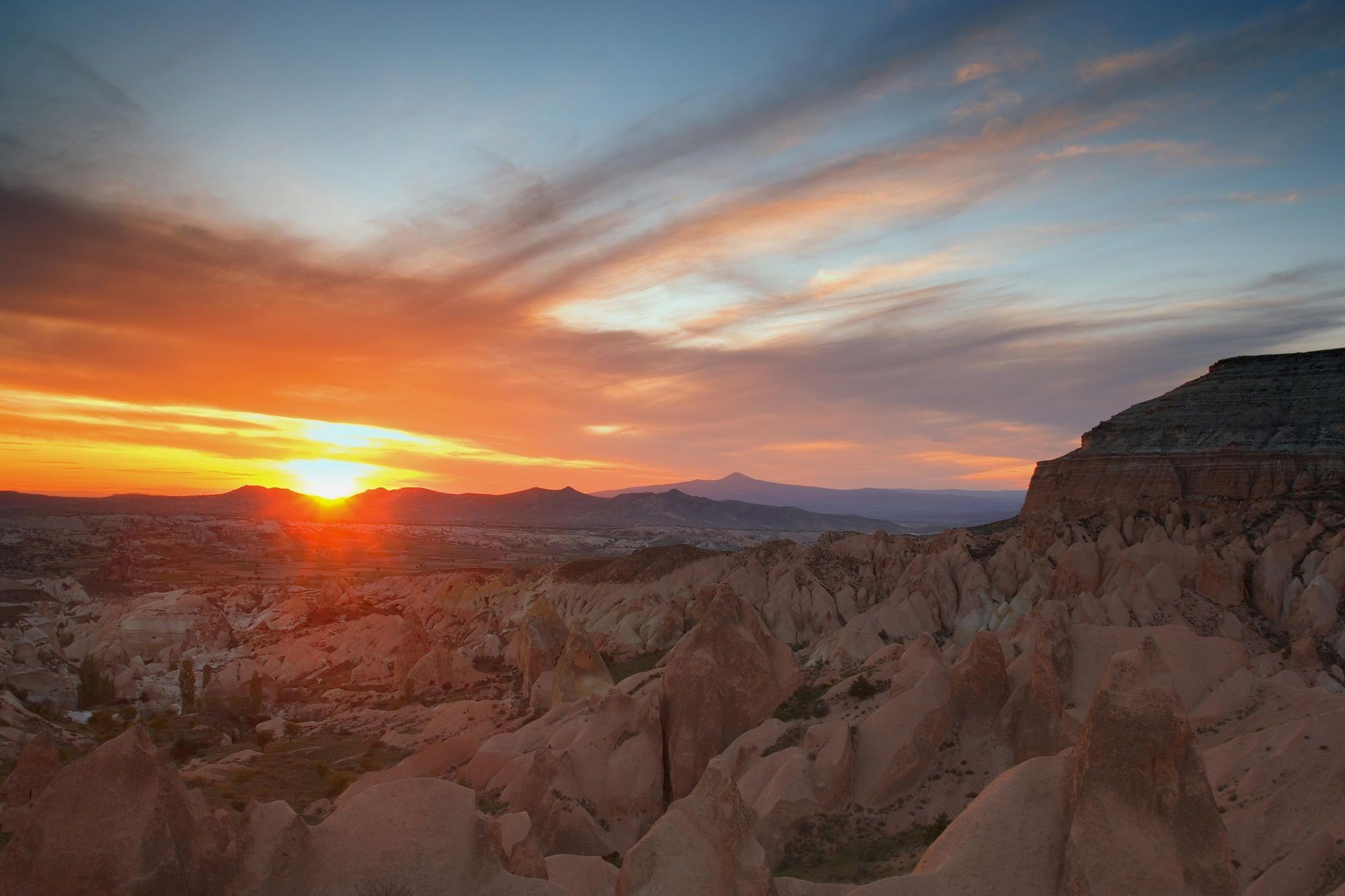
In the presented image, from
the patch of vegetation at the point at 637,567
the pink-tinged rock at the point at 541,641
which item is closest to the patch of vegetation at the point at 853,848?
the pink-tinged rock at the point at 541,641

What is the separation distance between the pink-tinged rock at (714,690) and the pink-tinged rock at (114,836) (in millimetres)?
17409

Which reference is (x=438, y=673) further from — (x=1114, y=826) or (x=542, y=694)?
(x=1114, y=826)

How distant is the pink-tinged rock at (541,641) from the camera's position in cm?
5388

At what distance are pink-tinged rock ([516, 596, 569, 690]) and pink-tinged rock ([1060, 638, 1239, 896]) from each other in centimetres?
4129

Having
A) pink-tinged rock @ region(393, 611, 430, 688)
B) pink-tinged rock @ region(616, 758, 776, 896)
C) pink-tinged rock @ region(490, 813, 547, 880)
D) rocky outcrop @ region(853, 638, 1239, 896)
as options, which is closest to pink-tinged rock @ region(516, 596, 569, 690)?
pink-tinged rock @ region(393, 611, 430, 688)

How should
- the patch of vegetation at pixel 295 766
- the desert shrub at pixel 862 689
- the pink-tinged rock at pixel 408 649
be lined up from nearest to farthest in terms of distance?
the desert shrub at pixel 862 689
the patch of vegetation at pixel 295 766
the pink-tinged rock at pixel 408 649

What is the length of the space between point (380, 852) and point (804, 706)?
2039 centimetres

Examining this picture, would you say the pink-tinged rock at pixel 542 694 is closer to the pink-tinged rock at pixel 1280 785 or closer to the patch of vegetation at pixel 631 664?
the patch of vegetation at pixel 631 664

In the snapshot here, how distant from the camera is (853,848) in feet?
74.6

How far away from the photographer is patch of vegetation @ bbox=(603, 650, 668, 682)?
61125mm

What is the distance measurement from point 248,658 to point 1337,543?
87432mm

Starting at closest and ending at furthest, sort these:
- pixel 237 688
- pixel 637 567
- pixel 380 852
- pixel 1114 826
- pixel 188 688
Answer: pixel 1114 826
pixel 380 852
pixel 237 688
pixel 188 688
pixel 637 567

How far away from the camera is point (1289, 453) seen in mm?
76438

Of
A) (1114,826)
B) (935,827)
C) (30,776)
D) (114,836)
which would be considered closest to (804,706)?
(935,827)
